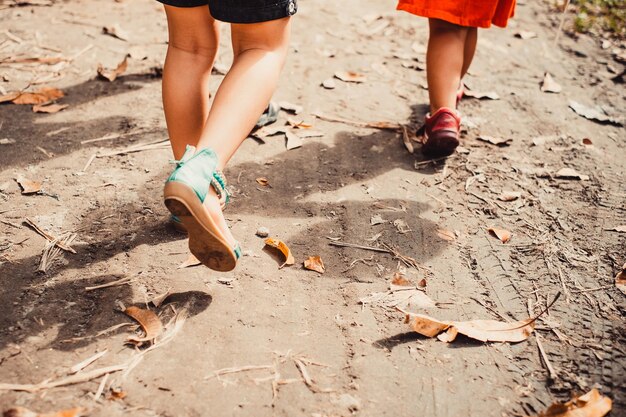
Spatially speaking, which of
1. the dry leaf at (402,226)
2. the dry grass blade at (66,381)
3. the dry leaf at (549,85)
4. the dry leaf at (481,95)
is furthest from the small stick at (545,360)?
the dry leaf at (549,85)

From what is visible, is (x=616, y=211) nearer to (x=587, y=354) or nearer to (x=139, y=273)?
(x=587, y=354)

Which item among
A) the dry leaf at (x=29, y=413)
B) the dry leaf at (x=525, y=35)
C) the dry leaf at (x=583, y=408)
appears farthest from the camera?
the dry leaf at (x=525, y=35)

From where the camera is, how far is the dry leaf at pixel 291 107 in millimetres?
3160

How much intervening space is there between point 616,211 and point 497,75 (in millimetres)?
1581

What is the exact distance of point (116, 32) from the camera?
3850mm

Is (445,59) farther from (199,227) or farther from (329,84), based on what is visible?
(199,227)

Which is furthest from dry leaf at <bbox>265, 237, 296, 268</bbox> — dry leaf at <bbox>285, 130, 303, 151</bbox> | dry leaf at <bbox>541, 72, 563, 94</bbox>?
dry leaf at <bbox>541, 72, 563, 94</bbox>

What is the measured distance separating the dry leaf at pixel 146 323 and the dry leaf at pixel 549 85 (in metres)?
2.91

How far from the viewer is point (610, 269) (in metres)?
2.14

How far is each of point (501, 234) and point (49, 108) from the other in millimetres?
2371

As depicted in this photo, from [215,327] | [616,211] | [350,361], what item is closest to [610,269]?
[616,211]

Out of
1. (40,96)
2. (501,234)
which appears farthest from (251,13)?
(40,96)

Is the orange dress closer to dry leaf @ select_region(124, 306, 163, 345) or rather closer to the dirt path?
the dirt path

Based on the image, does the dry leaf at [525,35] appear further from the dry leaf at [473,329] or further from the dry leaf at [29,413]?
the dry leaf at [29,413]
